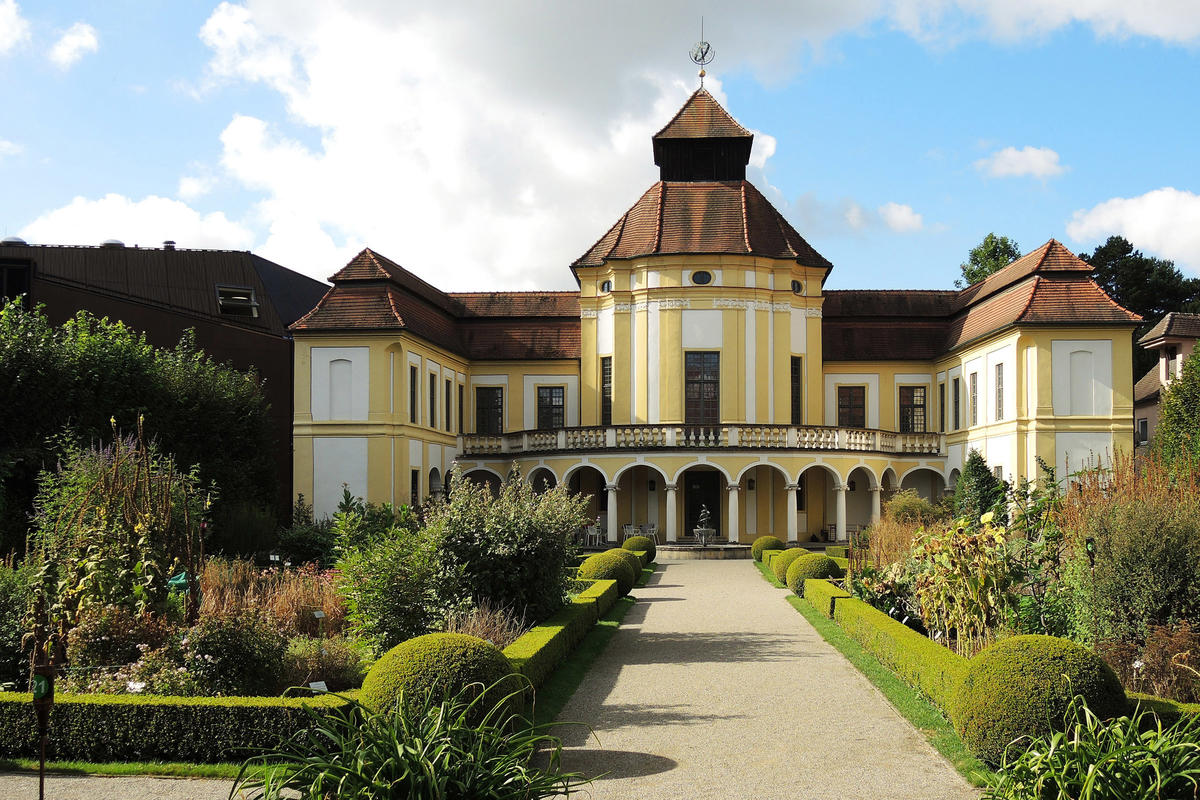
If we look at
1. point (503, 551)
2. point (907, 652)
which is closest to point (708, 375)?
point (503, 551)

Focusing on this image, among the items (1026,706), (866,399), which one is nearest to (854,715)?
(1026,706)

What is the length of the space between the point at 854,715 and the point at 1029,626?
2.96 meters

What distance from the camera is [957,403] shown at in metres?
38.9

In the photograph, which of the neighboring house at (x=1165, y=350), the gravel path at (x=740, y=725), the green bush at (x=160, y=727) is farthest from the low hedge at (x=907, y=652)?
the neighboring house at (x=1165, y=350)

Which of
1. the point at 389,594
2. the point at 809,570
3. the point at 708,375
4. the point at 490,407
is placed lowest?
the point at 809,570

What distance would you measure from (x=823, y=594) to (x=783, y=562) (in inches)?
226

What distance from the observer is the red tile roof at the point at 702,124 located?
134ft

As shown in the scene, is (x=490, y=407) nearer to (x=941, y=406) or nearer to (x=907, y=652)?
(x=941, y=406)

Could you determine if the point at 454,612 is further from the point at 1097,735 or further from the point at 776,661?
the point at 1097,735

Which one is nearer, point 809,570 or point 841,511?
point 809,570

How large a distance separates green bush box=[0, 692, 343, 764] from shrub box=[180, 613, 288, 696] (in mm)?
909

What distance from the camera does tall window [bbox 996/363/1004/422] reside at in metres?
34.4

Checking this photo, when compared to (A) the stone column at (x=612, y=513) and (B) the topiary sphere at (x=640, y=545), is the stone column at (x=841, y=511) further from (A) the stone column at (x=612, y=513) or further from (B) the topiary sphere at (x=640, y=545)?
(B) the topiary sphere at (x=640, y=545)

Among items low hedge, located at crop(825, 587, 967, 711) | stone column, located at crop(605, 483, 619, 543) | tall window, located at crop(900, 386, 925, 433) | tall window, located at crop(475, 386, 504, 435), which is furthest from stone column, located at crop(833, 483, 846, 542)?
low hedge, located at crop(825, 587, 967, 711)
